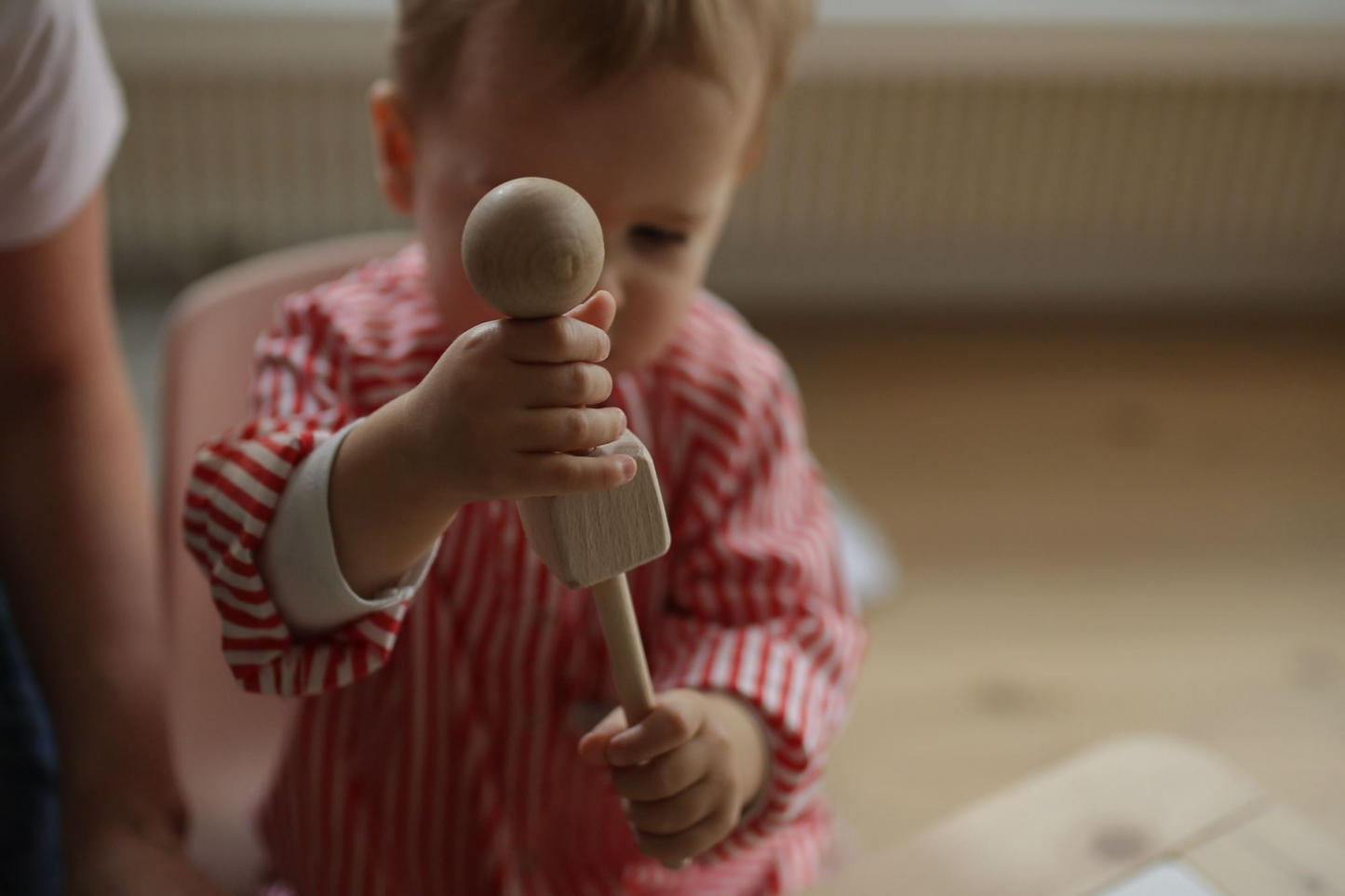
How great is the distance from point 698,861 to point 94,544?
376 mm

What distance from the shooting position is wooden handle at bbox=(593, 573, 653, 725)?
1.49ft

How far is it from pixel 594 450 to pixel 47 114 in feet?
1.42

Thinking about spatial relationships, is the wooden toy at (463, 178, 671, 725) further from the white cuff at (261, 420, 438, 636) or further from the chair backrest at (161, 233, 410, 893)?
the chair backrest at (161, 233, 410, 893)

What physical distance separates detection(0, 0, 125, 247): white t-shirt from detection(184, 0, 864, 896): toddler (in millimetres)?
144

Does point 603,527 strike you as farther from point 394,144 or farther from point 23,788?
point 23,788

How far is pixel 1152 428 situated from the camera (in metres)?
1.99

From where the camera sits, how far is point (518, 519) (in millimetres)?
685

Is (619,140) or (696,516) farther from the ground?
(619,140)

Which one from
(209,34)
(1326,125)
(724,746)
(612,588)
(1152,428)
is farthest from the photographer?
(1326,125)

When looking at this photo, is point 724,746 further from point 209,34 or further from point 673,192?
point 209,34

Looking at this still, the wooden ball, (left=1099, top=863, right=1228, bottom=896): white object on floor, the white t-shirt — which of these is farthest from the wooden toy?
the white t-shirt

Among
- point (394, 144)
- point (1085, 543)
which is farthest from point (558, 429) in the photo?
point (1085, 543)

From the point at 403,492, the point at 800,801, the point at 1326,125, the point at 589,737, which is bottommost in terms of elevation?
the point at 1326,125

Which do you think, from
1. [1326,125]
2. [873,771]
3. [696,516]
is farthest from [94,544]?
[1326,125]
